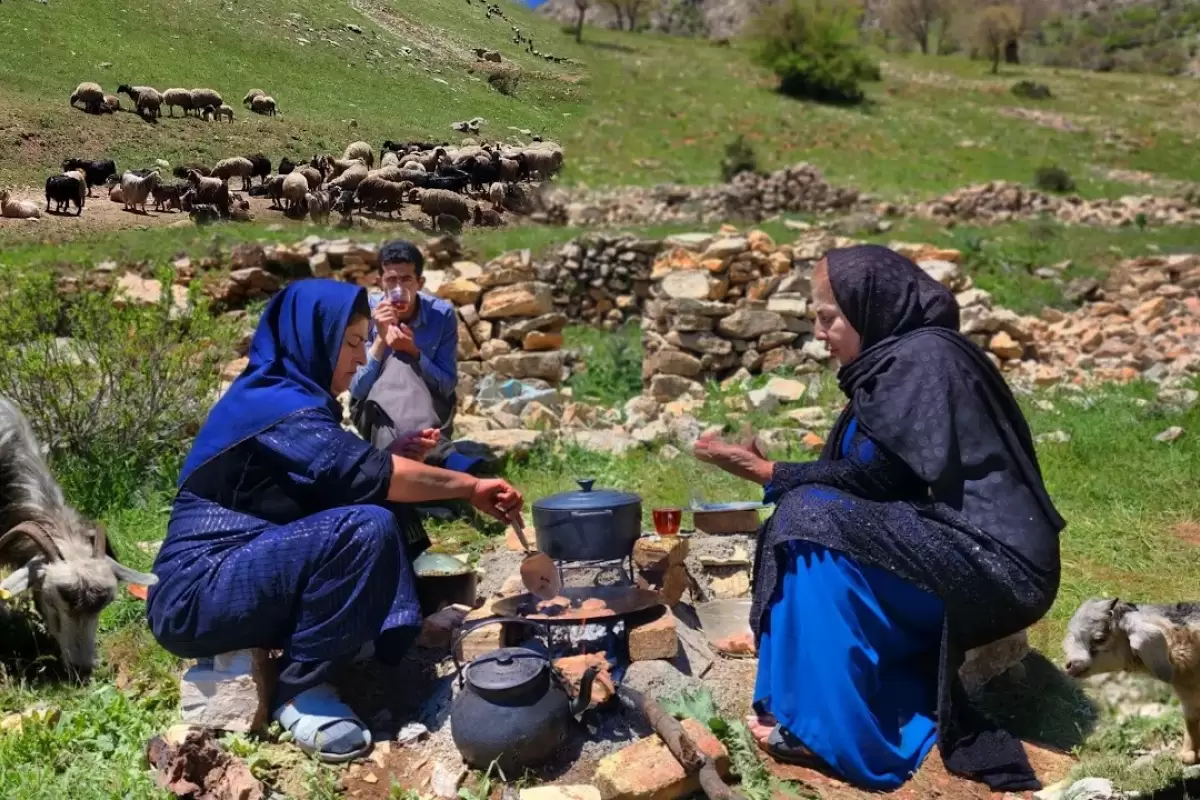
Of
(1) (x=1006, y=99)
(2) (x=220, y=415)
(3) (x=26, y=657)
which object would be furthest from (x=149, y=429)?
(1) (x=1006, y=99)

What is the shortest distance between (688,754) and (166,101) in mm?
2651

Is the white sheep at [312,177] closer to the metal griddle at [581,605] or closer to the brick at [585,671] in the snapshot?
the metal griddle at [581,605]

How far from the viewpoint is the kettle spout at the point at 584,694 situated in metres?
3.15

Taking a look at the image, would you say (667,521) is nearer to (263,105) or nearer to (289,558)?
(289,558)

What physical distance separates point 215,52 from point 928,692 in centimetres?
313

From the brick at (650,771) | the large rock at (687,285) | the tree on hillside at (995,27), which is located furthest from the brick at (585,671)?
the tree on hillside at (995,27)

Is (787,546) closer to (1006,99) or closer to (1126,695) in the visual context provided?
(1126,695)

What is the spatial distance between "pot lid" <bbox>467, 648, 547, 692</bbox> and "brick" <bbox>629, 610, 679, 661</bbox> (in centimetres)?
49

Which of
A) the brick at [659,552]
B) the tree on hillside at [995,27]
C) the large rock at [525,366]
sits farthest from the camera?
the tree on hillside at [995,27]

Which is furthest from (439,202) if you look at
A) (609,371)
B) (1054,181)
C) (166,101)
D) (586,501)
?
(1054,181)

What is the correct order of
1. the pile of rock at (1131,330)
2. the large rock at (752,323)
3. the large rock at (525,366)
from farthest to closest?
the large rock at (752,323) < the large rock at (525,366) < the pile of rock at (1131,330)

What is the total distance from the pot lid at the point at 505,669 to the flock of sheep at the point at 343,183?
164cm

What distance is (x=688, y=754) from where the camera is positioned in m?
2.90

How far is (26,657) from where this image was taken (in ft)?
13.1
